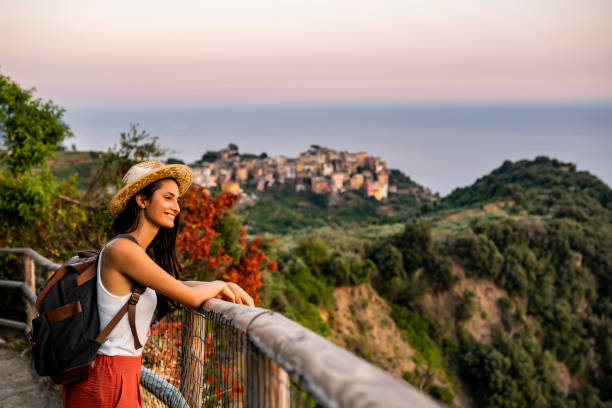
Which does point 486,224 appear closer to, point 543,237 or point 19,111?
point 543,237

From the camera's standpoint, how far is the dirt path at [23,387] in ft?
10.2

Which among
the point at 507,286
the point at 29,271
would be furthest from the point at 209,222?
the point at 507,286

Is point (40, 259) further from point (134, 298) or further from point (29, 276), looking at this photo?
point (134, 298)

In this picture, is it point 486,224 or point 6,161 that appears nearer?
point 6,161

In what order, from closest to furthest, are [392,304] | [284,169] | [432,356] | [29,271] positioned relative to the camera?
[29,271] → [432,356] → [392,304] → [284,169]

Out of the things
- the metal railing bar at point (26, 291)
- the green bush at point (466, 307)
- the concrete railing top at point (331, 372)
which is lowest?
the green bush at point (466, 307)

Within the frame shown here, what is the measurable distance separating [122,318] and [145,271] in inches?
9.6

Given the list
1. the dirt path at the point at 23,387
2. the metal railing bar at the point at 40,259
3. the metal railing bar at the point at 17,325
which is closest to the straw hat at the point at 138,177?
the metal railing bar at the point at 40,259

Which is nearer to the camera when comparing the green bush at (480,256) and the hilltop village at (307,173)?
the green bush at (480,256)

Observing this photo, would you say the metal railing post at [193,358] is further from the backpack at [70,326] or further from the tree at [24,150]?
the tree at [24,150]

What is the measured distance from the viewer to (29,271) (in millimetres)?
4160

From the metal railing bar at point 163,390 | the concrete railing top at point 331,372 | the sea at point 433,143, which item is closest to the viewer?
the concrete railing top at point 331,372

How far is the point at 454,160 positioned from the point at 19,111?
11624cm

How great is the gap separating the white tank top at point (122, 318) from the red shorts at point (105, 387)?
0.04 metres
